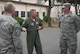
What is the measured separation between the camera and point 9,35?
542 cm

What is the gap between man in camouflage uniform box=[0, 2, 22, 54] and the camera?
5.35 m

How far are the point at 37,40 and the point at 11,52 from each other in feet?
11.9

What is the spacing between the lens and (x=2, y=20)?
5.44m

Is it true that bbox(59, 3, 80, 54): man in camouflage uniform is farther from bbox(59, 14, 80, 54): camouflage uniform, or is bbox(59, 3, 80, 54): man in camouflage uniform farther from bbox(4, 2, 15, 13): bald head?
bbox(4, 2, 15, 13): bald head

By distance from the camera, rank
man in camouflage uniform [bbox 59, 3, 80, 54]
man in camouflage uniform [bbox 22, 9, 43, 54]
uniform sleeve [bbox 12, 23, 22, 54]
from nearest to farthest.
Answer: uniform sleeve [bbox 12, 23, 22, 54] < man in camouflage uniform [bbox 59, 3, 80, 54] < man in camouflage uniform [bbox 22, 9, 43, 54]

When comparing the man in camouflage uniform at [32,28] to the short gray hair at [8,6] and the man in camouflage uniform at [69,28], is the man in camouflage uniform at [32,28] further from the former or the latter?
the short gray hair at [8,6]

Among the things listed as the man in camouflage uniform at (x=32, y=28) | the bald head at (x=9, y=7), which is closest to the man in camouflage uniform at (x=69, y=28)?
the man in camouflage uniform at (x=32, y=28)

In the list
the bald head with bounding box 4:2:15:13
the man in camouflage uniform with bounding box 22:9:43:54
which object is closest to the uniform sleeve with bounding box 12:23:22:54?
the bald head with bounding box 4:2:15:13

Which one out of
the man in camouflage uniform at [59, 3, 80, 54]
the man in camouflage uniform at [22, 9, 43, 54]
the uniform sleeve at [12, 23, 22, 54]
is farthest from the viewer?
the man in camouflage uniform at [22, 9, 43, 54]

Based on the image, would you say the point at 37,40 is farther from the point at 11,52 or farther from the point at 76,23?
the point at 11,52

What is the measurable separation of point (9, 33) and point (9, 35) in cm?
4

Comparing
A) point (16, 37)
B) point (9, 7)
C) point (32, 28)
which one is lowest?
point (32, 28)

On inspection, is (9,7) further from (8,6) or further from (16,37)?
(16,37)

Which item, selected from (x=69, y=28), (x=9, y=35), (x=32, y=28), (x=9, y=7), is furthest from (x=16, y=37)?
(x=32, y=28)
